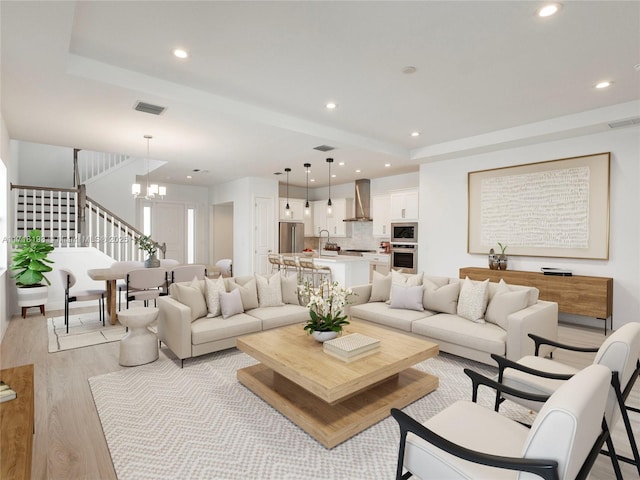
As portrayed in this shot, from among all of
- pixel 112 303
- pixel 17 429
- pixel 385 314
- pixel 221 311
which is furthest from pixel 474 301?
pixel 112 303

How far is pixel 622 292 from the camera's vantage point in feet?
15.3

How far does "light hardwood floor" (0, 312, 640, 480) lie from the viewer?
196 centimetres

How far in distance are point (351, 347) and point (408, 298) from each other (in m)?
1.74

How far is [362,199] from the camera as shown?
899 cm

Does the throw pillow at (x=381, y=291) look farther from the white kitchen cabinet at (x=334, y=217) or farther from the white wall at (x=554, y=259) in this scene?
the white kitchen cabinet at (x=334, y=217)

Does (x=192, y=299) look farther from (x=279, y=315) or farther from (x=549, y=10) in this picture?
Answer: (x=549, y=10)

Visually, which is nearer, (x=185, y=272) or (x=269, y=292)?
(x=269, y=292)

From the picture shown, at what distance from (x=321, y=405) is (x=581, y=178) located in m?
4.97

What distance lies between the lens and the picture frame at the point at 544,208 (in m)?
4.81

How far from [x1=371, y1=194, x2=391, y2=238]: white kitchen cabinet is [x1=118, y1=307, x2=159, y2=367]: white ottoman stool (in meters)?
5.86

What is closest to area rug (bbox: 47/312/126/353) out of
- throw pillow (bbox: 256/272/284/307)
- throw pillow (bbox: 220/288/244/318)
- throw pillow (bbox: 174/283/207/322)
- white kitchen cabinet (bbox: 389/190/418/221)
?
throw pillow (bbox: 174/283/207/322)

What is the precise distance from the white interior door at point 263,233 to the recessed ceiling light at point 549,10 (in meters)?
6.88

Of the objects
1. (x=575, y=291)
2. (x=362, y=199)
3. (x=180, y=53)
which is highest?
(x=180, y=53)

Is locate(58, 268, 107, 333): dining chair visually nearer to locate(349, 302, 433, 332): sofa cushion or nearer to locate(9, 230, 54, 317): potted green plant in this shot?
locate(9, 230, 54, 317): potted green plant
